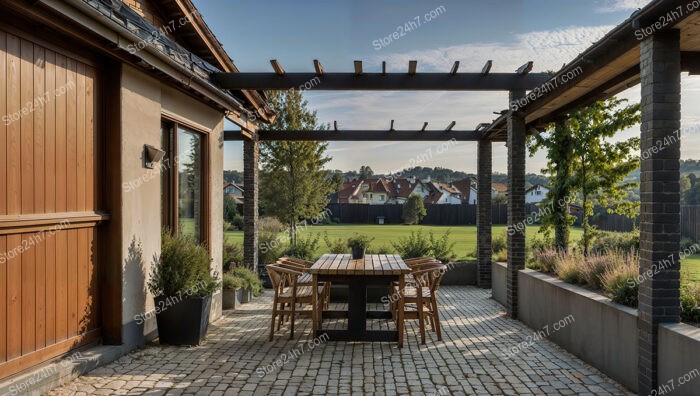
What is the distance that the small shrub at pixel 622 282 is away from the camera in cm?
477

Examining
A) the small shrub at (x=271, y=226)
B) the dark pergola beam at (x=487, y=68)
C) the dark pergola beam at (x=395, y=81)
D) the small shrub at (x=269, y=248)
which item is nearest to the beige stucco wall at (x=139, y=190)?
the dark pergola beam at (x=395, y=81)

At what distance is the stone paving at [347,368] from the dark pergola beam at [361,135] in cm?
485

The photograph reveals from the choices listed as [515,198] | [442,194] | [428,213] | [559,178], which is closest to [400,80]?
[515,198]

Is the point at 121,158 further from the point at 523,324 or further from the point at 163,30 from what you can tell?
the point at 523,324

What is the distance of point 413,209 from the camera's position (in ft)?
111

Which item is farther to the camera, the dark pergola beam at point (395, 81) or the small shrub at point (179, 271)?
the dark pergola beam at point (395, 81)

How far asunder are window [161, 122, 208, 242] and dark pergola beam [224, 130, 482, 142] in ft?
9.73

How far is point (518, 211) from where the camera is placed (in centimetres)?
790

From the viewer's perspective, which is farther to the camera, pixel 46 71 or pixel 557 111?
pixel 557 111

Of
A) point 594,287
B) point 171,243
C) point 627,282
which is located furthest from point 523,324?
point 171,243

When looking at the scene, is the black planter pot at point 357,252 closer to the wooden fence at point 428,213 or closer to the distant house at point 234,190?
the wooden fence at point 428,213

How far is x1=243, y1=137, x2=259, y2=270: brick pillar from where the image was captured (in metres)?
10.6

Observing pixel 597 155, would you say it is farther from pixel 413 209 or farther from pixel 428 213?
pixel 428 213

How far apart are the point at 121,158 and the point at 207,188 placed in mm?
2652
